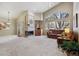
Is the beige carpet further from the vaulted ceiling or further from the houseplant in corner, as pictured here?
the vaulted ceiling

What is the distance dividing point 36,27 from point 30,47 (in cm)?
44

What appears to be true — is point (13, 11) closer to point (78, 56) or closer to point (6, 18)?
point (6, 18)

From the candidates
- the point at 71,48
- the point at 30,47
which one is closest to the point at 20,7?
the point at 30,47

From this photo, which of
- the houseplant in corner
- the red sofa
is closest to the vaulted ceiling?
the red sofa

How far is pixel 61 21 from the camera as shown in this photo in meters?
4.66

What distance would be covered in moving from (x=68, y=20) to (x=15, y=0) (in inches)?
46.1

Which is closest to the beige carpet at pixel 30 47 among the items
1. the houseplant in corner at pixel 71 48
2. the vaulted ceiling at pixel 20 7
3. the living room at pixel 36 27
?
the living room at pixel 36 27

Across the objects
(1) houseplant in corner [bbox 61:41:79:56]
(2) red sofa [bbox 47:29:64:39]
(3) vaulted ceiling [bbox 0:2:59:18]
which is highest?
(3) vaulted ceiling [bbox 0:2:59:18]

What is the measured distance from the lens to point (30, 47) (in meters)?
4.68

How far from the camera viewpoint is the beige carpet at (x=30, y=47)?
4.59 m

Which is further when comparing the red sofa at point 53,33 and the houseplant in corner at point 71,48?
the red sofa at point 53,33

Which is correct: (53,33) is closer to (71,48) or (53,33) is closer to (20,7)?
(71,48)

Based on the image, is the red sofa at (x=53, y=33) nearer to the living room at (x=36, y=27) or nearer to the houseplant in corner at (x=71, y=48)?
the living room at (x=36, y=27)

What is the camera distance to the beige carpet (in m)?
4.59
